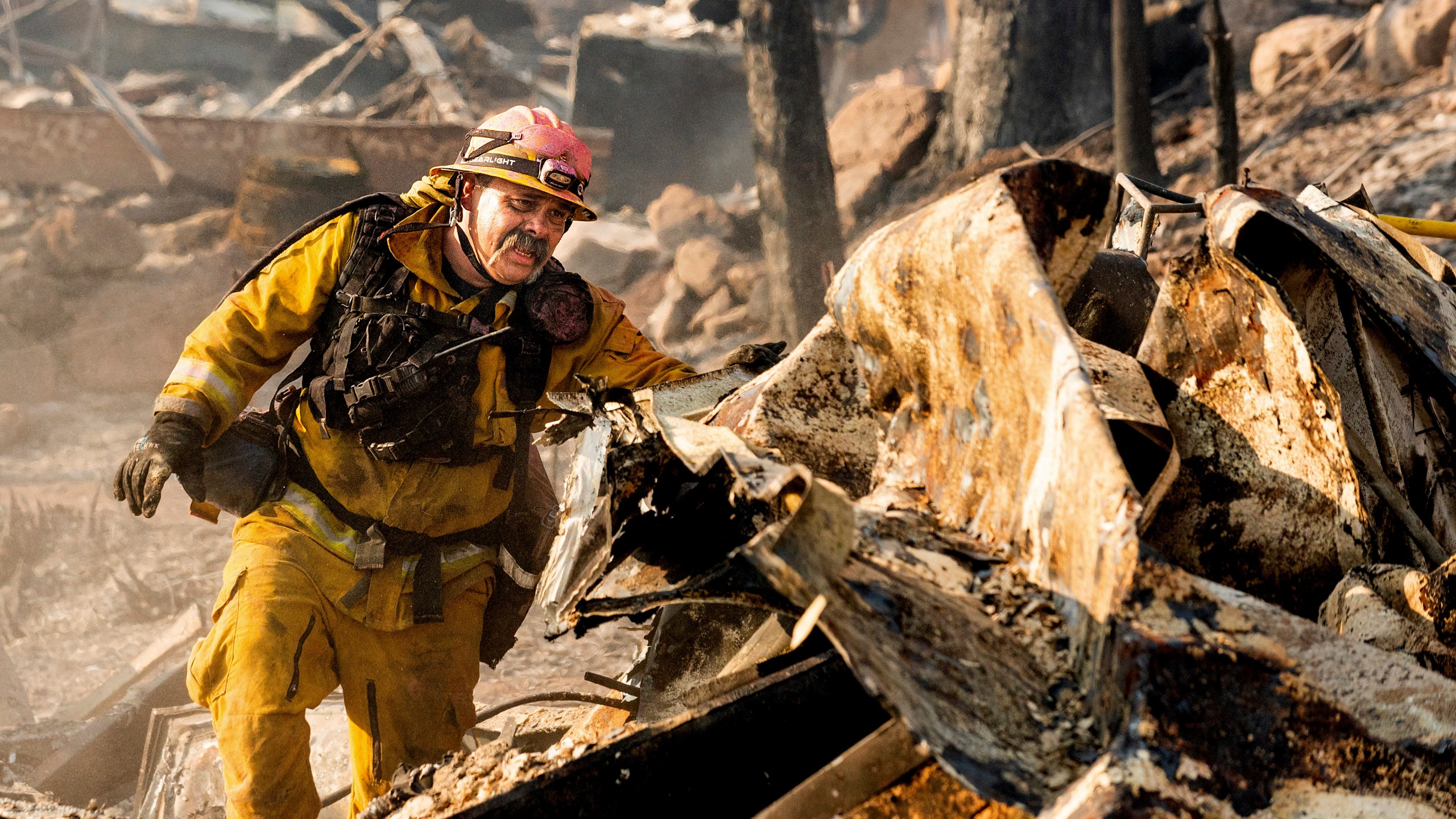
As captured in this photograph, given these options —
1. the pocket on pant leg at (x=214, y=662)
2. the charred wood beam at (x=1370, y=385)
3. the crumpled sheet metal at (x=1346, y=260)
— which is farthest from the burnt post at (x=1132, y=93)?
the pocket on pant leg at (x=214, y=662)

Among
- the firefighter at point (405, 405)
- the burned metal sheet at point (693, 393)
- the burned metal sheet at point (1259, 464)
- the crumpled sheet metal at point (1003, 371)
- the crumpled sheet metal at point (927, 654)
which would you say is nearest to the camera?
the crumpled sheet metal at point (927, 654)

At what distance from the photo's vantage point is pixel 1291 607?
1511 mm

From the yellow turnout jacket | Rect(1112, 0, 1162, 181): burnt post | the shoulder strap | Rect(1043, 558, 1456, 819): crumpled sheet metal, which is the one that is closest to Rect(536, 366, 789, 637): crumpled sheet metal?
Rect(1043, 558, 1456, 819): crumpled sheet metal

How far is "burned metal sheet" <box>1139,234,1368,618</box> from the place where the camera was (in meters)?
1.46

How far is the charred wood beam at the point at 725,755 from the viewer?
4.30 ft

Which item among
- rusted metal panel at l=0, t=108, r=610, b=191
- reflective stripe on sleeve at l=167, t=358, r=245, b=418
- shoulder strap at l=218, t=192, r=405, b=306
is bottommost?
reflective stripe on sleeve at l=167, t=358, r=245, b=418

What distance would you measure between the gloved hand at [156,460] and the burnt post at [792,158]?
163 inches

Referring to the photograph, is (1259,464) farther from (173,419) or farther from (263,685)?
(173,419)

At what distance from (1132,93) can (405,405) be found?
5198 millimetres

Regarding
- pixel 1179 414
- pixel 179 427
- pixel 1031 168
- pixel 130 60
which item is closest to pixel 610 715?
pixel 179 427

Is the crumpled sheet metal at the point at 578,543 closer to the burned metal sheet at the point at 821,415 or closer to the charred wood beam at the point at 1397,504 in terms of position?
the burned metal sheet at the point at 821,415

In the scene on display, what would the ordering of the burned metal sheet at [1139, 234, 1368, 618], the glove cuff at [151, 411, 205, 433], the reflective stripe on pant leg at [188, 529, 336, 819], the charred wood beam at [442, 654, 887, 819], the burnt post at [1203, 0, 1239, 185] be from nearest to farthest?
the charred wood beam at [442, 654, 887, 819] < the burned metal sheet at [1139, 234, 1368, 618] < the reflective stripe on pant leg at [188, 529, 336, 819] < the glove cuff at [151, 411, 205, 433] < the burnt post at [1203, 0, 1239, 185]

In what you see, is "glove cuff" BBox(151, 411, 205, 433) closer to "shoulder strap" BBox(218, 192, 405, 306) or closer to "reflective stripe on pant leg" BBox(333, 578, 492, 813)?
"shoulder strap" BBox(218, 192, 405, 306)

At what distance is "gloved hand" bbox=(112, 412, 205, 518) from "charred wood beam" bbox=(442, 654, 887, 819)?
5.16ft
